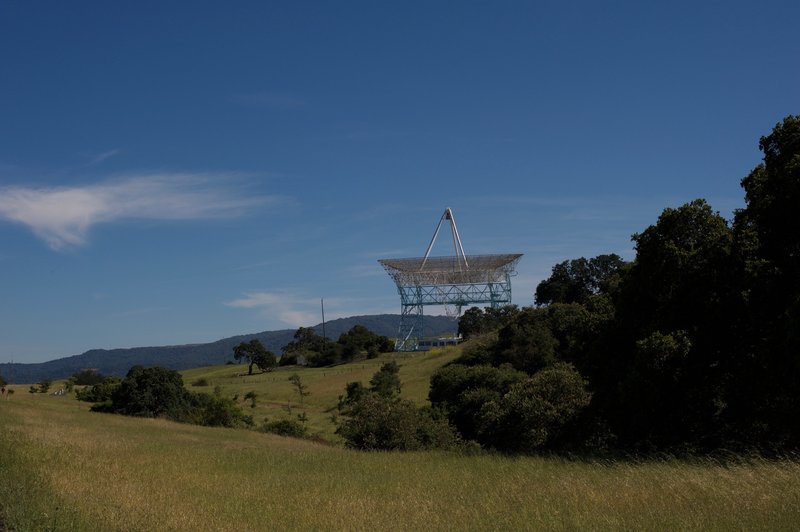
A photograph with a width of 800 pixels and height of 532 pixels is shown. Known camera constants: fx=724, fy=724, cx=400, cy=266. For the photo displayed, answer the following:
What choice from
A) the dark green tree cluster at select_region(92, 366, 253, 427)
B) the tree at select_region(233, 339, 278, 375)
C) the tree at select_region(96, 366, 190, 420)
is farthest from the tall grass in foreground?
the tree at select_region(233, 339, 278, 375)

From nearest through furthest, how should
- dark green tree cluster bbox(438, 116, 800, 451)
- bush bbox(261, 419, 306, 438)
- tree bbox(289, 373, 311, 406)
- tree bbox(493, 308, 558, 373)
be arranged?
1. dark green tree cluster bbox(438, 116, 800, 451)
2. bush bbox(261, 419, 306, 438)
3. tree bbox(493, 308, 558, 373)
4. tree bbox(289, 373, 311, 406)

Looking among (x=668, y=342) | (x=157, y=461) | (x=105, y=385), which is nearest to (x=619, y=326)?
(x=668, y=342)

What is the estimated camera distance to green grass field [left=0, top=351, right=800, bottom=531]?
9.91 meters

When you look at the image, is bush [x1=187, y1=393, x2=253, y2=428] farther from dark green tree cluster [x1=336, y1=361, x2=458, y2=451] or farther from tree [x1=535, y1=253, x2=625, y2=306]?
tree [x1=535, y1=253, x2=625, y2=306]

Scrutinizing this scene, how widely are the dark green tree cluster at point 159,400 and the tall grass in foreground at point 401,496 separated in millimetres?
41419

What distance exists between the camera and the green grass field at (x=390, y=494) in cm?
991

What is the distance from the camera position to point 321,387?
273ft

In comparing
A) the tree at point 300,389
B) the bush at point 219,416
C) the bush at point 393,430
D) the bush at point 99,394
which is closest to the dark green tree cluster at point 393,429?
the bush at point 393,430

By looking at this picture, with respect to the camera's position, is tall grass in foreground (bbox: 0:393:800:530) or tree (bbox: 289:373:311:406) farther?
tree (bbox: 289:373:311:406)

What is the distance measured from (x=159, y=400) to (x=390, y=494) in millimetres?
53746

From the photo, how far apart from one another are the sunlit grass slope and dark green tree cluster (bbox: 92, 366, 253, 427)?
4.45 meters

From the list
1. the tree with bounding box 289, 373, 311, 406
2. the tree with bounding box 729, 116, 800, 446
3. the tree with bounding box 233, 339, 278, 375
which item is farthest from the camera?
the tree with bounding box 233, 339, 278, 375

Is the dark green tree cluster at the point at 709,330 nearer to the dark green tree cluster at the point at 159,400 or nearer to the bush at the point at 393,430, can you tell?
the bush at the point at 393,430

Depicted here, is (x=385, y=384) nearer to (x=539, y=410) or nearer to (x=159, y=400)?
(x=159, y=400)
